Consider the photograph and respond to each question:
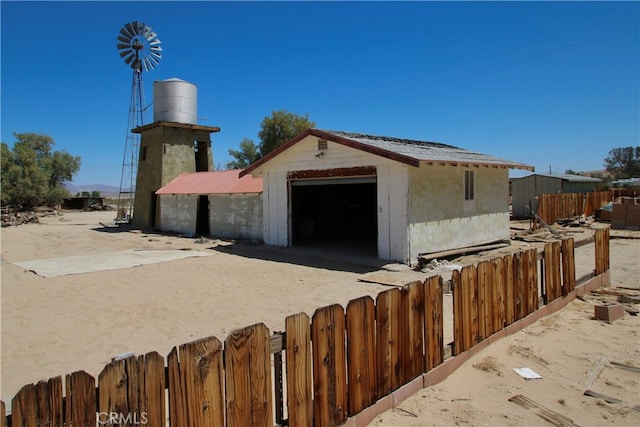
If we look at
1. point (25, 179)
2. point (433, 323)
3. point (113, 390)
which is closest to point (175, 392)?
point (113, 390)

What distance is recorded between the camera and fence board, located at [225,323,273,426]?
2.62 m

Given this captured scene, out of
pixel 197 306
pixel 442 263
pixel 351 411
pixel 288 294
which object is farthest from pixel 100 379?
pixel 442 263

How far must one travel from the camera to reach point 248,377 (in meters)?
2.69

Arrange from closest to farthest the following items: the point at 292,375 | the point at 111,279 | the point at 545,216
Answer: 1. the point at 292,375
2. the point at 111,279
3. the point at 545,216

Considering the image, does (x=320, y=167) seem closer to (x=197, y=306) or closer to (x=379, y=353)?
(x=197, y=306)

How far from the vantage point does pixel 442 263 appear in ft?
37.7

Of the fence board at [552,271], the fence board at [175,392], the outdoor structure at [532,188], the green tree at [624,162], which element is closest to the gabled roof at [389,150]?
the fence board at [552,271]

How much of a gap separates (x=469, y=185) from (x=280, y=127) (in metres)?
31.7

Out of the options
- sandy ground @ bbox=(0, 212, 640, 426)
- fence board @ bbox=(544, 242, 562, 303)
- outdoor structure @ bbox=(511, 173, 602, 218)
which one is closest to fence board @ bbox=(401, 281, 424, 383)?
sandy ground @ bbox=(0, 212, 640, 426)

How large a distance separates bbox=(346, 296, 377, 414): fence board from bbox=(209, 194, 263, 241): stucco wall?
575 inches

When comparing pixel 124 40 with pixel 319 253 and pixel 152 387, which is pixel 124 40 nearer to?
pixel 319 253

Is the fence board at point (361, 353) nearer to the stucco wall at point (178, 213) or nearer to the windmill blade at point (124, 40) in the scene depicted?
the stucco wall at point (178, 213)

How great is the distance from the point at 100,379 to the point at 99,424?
235 millimetres

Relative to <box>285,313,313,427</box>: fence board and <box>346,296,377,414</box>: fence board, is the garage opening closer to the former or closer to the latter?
<box>346,296,377,414</box>: fence board
